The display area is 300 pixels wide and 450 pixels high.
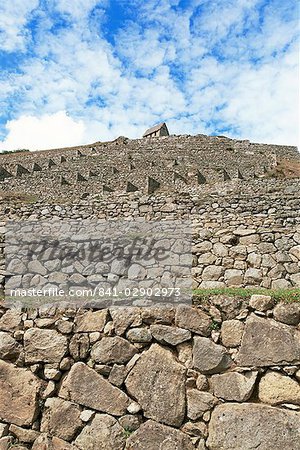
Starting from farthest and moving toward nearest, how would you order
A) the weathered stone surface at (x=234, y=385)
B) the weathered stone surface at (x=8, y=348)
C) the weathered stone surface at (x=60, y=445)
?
the weathered stone surface at (x=8, y=348)
the weathered stone surface at (x=60, y=445)
the weathered stone surface at (x=234, y=385)

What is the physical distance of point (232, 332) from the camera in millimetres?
3520

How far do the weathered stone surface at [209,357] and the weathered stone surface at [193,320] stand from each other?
108mm

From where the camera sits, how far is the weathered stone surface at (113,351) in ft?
12.1

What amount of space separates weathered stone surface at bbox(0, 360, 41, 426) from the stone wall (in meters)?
0.01

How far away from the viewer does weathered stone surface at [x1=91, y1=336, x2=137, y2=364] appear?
369 cm

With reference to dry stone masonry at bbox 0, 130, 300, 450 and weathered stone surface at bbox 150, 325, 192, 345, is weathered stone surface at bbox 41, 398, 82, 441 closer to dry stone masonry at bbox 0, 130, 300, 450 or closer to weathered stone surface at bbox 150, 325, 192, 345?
dry stone masonry at bbox 0, 130, 300, 450

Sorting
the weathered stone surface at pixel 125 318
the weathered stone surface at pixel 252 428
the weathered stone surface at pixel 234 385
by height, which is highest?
the weathered stone surface at pixel 125 318

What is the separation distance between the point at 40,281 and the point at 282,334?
19.6ft

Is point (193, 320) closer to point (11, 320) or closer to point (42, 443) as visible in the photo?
point (42, 443)

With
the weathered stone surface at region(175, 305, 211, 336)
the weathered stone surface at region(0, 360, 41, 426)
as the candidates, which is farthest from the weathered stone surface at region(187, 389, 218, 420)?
the weathered stone surface at region(0, 360, 41, 426)

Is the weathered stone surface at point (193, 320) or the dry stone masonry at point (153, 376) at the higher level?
the weathered stone surface at point (193, 320)

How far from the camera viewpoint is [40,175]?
27531 mm
